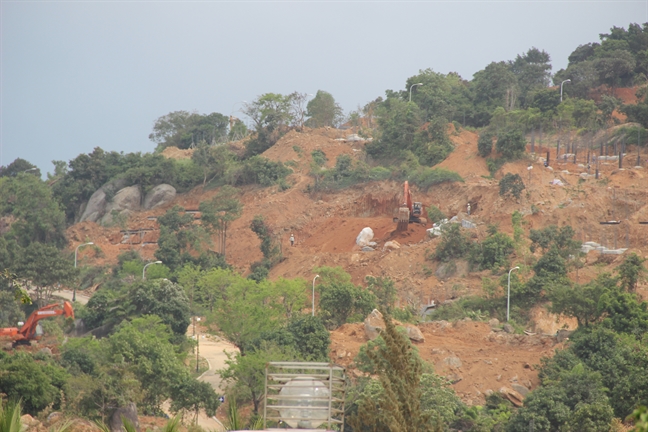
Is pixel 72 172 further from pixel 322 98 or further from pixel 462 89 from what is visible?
pixel 462 89

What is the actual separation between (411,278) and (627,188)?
56.7 ft

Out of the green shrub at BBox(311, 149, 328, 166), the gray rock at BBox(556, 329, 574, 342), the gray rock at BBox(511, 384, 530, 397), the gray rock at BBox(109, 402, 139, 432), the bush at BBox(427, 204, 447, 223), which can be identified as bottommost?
the gray rock at BBox(511, 384, 530, 397)

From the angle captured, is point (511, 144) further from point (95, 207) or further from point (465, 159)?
point (95, 207)

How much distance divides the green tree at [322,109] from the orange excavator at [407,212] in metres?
30.6

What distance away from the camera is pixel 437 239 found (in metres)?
63.6

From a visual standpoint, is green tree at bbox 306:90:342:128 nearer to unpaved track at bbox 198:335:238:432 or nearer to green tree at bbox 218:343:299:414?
unpaved track at bbox 198:335:238:432

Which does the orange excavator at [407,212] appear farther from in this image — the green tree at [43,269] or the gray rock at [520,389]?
the gray rock at [520,389]

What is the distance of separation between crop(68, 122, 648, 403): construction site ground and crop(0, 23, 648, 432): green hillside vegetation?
1183 millimetres

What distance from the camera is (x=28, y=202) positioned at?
81.5 metres

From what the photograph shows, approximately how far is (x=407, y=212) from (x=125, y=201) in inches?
1130

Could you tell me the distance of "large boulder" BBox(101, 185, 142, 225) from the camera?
83.5 metres

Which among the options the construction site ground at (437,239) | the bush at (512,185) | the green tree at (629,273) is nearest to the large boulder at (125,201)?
the construction site ground at (437,239)

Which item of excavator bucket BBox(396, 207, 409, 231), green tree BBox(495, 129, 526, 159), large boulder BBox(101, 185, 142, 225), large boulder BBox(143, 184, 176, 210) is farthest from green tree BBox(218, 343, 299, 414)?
large boulder BBox(101, 185, 142, 225)

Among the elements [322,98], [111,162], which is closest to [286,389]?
[111,162]
